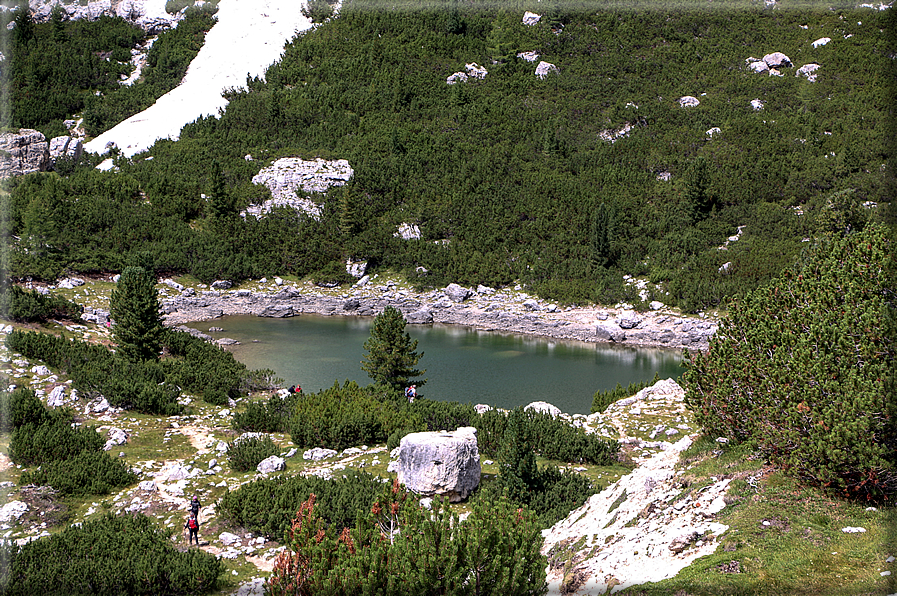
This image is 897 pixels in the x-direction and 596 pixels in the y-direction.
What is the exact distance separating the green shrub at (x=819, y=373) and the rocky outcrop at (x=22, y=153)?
6588 centimetres

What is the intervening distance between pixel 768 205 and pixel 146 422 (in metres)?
47.6

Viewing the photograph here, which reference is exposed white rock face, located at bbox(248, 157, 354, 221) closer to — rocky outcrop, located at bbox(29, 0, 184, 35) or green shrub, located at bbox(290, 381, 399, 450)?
green shrub, located at bbox(290, 381, 399, 450)

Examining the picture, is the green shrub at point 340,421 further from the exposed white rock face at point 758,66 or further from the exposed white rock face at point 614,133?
the exposed white rock face at point 758,66

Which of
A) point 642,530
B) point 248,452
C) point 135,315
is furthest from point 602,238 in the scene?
point 642,530

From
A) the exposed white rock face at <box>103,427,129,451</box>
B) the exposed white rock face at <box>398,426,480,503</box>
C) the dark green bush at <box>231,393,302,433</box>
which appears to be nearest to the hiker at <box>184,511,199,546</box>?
the exposed white rock face at <box>398,426,480,503</box>

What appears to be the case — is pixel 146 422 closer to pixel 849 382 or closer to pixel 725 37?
pixel 849 382

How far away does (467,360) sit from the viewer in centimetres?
3662

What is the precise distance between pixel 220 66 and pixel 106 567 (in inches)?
3003

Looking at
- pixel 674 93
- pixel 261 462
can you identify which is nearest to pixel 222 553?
pixel 261 462

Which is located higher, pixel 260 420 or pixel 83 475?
pixel 83 475

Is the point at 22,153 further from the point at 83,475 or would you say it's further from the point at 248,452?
the point at 248,452

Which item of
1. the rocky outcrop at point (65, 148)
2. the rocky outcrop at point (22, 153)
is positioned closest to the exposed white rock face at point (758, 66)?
the rocky outcrop at point (65, 148)

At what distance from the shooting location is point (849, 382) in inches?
351

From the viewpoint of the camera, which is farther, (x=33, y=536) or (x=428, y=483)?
(x=428, y=483)
